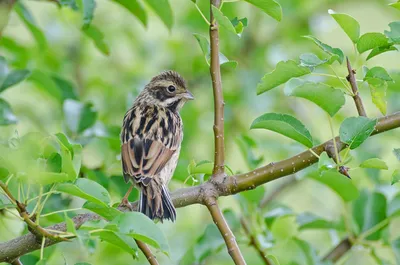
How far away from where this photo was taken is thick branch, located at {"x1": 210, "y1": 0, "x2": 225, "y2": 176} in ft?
9.41

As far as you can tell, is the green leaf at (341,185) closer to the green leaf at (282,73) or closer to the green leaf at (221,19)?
the green leaf at (282,73)

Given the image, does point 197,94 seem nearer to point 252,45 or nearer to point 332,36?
point 252,45

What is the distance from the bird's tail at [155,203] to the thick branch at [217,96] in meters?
0.45

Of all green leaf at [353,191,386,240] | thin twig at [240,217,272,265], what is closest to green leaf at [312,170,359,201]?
green leaf at [353,191,386,240]

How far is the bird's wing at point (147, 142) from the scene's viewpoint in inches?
154

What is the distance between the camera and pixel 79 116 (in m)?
4.10

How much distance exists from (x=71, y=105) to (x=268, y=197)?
91.4 inches

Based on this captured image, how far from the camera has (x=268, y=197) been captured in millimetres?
6027

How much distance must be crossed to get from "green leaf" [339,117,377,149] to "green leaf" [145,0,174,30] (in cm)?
133

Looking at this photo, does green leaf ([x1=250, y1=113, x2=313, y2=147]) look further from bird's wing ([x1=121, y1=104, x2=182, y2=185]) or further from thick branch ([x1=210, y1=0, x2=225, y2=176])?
bird's wing ([x1=121, y1=104, x2=182, y2=185])

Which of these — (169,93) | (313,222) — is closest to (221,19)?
(313,222)

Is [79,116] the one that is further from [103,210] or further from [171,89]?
[103,210]

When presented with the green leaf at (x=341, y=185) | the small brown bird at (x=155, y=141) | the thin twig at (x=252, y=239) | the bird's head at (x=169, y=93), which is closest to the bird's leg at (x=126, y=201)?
the small brown bird at (x=155, y=141)

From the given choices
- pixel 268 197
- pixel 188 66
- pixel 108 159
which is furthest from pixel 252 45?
pixel 108 159
